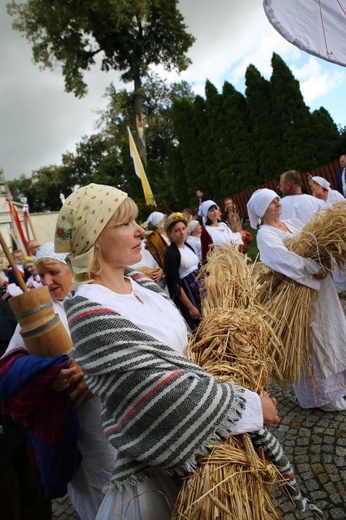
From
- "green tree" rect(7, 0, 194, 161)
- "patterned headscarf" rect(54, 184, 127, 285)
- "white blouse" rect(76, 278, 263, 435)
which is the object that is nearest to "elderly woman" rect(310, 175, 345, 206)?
"white blouse" rect(76, 278, 263, 435)

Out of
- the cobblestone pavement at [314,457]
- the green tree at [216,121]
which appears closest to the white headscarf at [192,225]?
the cobblestone pavement at [314,457]

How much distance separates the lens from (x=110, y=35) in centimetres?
2031

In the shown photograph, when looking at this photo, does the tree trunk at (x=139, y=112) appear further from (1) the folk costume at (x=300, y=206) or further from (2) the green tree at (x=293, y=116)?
(1) the folk costume at (x=300, y=206)

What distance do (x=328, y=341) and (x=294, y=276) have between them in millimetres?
685

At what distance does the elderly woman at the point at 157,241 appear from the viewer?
4.90 metres

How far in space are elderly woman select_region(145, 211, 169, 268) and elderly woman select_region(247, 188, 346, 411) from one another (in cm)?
215

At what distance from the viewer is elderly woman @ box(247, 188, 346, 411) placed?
2674mm

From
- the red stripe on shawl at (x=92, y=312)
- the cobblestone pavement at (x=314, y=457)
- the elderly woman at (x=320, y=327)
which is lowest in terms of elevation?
the cobblestone pavement at (x=314, y=457)

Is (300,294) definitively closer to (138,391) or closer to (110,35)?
(138,391)

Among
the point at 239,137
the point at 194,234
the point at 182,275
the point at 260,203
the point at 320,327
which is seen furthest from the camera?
the point at 239,137

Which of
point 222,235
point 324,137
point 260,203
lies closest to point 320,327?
Answer: point 260,203

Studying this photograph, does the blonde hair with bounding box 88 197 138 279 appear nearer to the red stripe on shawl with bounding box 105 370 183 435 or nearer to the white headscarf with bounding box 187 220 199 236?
the red stripe on shawl with bounding box 105 370 183 435

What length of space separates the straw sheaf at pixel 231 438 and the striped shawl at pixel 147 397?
0.23ft

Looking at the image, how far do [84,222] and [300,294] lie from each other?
1969 millimetres
